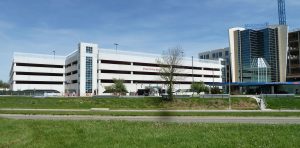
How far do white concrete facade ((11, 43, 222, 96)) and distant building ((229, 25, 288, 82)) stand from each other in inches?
881

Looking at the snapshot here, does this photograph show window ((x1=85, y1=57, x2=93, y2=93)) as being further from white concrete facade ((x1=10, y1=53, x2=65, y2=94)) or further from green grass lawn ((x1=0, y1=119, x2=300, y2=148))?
green grass lawn ((x1=0, y1=119, x2=300, y2=148))

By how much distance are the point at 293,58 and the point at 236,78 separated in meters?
20.0

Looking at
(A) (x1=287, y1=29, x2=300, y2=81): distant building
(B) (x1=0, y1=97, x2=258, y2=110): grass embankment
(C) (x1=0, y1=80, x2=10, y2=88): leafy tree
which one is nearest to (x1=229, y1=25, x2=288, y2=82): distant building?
(A) (x1=287, y1=29, x2=300, y2=81): distant building

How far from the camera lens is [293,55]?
12350 centimetres

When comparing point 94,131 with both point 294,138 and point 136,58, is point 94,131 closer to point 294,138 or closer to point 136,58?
point 294,138

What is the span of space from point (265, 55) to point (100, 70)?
179 feet

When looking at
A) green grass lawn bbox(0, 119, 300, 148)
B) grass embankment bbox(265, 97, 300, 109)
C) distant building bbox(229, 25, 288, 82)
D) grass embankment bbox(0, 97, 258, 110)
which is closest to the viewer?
green grass lawn bbox(0, 119, 300, 148)

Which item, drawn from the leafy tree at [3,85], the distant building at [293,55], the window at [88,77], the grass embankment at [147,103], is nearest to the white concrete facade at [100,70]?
the window at [88,77]

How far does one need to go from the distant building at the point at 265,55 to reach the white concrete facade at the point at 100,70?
22.4m

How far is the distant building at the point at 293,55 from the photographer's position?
398ft

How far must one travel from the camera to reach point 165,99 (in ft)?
199

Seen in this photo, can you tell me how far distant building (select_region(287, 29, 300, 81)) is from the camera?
12138 cm

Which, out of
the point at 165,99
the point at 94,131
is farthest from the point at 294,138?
the point at 165,99

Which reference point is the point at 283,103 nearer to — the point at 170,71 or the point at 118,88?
the point at 170,71
